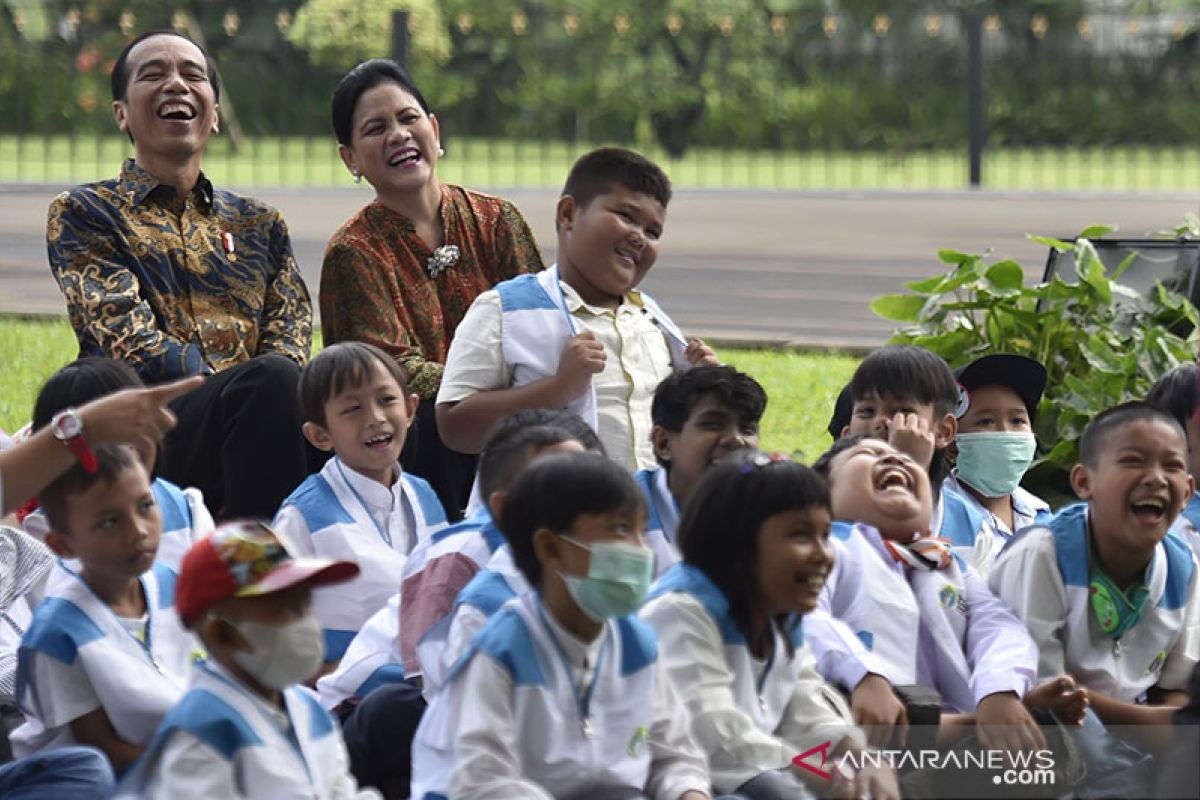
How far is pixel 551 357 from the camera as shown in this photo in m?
4.65

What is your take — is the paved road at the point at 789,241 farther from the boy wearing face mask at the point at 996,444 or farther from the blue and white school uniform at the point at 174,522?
the blue and white school uniform at the point at 174,522

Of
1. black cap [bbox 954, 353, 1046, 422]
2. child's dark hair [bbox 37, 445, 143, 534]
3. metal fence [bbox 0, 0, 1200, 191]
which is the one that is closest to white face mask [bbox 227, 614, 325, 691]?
child's dark hair [bbox 37, 445, 143, 534]

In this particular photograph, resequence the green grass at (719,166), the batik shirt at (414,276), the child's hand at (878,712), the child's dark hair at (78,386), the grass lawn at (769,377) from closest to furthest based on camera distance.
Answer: the child's hand at (878,712), the child's dark hair at (78,386), the batik shirt at (414,276), the grass lawn at (769,377), the green grass at (719,166)

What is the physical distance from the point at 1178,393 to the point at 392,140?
2085 mm

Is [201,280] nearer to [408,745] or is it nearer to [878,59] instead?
[408,745]

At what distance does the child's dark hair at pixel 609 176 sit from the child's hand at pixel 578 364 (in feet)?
1.22

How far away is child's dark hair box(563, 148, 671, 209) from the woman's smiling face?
65cm

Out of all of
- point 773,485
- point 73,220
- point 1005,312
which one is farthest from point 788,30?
point 773,485

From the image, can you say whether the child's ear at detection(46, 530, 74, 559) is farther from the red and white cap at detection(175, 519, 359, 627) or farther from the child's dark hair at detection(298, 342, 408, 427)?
the child's dark hair at detection(298, 342, 408, 427)

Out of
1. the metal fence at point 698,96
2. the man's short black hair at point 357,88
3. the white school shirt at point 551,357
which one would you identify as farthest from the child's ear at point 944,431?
the metal fence at point 698,96

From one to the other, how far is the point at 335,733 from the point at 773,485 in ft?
2.89

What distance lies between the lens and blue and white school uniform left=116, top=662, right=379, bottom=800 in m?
3.07

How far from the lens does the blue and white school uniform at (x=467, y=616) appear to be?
11.8 ft

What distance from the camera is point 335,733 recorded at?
3.29 metres
